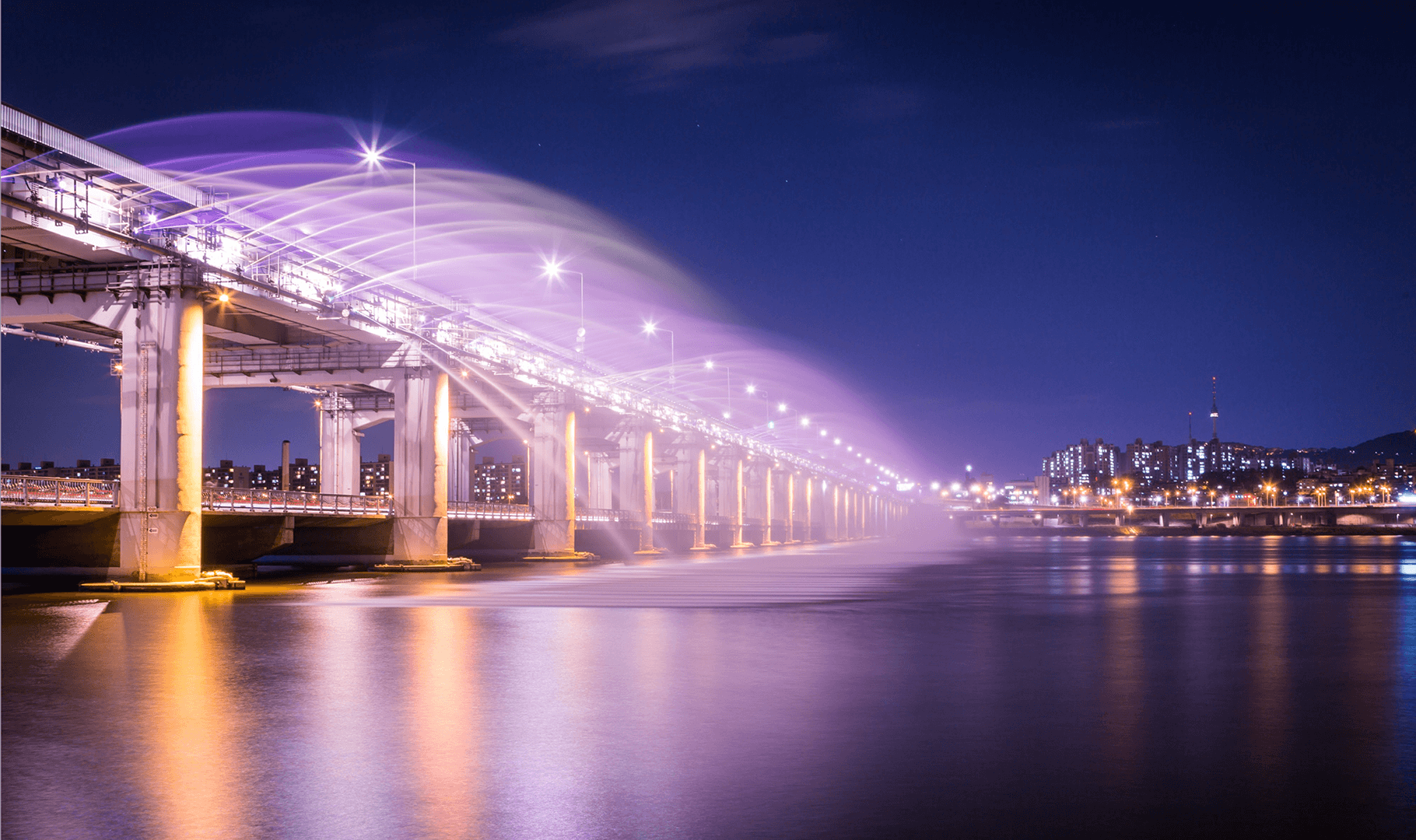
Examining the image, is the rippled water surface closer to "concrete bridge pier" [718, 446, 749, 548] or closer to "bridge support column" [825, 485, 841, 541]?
"concrete bridge pier" [718, 446, 749, 548]

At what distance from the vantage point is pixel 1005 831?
7367 mm

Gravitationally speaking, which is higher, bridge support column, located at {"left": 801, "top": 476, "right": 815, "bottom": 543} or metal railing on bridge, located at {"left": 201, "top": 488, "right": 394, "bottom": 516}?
metal railing on bridge, located at {"left": 201, "top": 488, "right": 394, "bottom": 516}

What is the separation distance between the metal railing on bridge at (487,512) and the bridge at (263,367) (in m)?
0.30

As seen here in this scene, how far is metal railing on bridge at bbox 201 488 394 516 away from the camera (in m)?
48.1

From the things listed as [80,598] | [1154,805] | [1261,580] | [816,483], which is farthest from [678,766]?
[816,483]

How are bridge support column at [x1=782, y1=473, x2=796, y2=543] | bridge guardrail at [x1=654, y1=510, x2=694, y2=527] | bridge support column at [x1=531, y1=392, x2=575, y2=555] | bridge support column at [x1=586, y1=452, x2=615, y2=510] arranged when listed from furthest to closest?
1. bridge support column at [x1=782, y1=473, x2=796, y2=543]
2. bridge support column at [x1=586, y1=452, x2=615, y2=510]
3. bridge guardrail at [x1=654, y1=510, x2=694, y2=527]
4. bridge support column at [x1=531, y1=392, x2=575, y2=555]

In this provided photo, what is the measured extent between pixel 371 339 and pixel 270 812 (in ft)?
170

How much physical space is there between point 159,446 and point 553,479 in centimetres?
3696

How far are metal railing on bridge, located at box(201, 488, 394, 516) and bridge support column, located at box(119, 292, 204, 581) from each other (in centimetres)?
746

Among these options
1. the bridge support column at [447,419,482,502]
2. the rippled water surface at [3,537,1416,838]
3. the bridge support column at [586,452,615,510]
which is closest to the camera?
the rippled water surface at [3,537,1416,838]

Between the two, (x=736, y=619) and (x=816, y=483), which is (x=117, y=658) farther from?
(x=816, y=483)

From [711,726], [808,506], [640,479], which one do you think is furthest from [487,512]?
[808,506]

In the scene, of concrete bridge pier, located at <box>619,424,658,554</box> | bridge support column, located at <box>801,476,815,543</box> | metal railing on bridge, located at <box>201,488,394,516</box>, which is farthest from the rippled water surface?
bridge support column, located at <box>801,476,815,543</box>

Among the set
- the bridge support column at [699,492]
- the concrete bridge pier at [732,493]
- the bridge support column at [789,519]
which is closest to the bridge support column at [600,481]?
the concrete bridge pier at [732,493]
